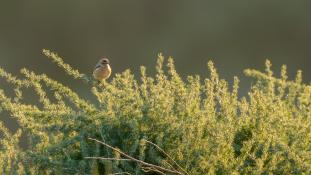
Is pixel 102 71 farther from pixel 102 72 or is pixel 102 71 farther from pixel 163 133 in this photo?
pixel 163 133

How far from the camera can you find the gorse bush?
7.73ft

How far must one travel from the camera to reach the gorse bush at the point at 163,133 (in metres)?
2.36

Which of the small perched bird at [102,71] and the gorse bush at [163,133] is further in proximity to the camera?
the small perched bird at [102,71]

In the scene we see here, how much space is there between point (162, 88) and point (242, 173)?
34cm

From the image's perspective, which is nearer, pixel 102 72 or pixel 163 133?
pixel 163 133

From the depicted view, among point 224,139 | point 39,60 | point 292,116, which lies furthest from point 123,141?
point 39,60

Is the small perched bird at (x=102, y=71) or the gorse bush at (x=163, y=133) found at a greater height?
the small perched bird at (x=102, y=71)

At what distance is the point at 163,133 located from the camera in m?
2.41

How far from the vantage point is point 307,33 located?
27.9 feet

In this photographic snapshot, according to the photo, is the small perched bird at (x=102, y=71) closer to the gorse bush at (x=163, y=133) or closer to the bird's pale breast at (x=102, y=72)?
the bird's pale breast at (x=102, y=72)

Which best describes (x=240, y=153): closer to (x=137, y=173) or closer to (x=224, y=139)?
(x=224, y=139)

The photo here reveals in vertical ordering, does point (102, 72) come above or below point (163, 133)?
above

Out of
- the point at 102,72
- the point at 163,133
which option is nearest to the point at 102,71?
the point at 102,72

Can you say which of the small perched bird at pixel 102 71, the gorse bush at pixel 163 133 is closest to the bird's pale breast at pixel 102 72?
the small perched bird at pixel 102 71
